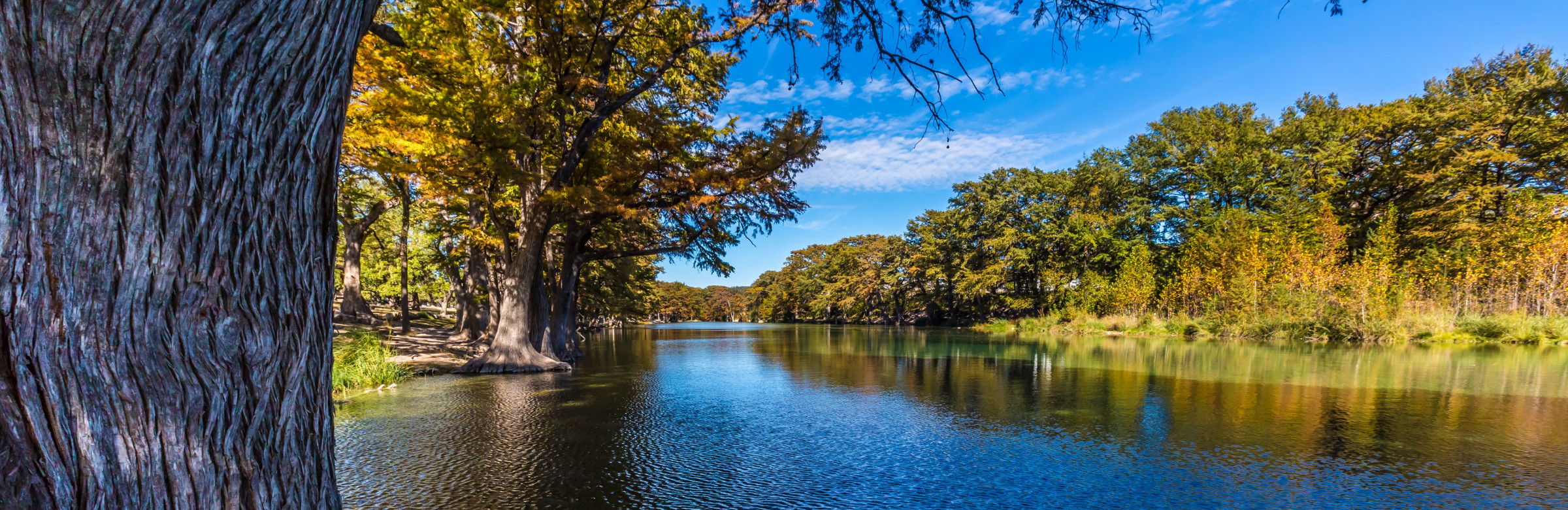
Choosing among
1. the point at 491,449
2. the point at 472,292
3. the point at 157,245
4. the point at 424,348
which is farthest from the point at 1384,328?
the point at 472,292

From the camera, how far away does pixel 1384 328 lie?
15.7 m

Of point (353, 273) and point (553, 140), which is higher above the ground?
point (553, 140)

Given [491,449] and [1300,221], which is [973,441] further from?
[1300,221]

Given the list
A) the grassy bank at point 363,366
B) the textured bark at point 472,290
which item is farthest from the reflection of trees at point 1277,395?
the textured bark at point 472,290

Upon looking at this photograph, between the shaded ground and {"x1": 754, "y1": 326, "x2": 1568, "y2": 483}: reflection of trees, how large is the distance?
22.6 feet

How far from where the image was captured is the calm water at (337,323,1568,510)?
3533 millimetres

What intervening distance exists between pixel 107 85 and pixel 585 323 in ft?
96.0

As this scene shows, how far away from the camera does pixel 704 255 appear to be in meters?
13.4

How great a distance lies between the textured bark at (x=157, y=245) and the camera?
1.05 m

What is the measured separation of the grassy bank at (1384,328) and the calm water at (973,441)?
7.17 metres

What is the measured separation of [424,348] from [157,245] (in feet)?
46.5

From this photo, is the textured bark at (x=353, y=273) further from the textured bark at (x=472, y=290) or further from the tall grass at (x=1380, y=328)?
the tall grass at (x=1380, y=328)

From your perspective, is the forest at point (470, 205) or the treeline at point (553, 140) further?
the treeline at point (553, 140)

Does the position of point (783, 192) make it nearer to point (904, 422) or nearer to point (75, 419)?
point (904, 422)
